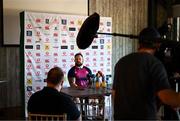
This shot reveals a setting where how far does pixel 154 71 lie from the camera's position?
2.05 meters

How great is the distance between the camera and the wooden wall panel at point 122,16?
7.78 metres

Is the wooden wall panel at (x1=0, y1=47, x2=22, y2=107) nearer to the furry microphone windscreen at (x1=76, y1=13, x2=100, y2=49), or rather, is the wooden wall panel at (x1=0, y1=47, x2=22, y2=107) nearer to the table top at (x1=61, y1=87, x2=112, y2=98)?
the table top at (x1=61, y1=87, x2=112, y2=98)

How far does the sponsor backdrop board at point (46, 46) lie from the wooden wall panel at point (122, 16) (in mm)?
1094

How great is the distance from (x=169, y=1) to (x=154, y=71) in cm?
689

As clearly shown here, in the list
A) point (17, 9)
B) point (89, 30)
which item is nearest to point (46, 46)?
point (17, 9)

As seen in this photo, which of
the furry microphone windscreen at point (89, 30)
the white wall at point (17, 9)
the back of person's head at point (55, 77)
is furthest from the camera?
the white wall at point (17, 9)

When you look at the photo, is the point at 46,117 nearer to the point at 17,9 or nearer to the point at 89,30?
the point at 89,30

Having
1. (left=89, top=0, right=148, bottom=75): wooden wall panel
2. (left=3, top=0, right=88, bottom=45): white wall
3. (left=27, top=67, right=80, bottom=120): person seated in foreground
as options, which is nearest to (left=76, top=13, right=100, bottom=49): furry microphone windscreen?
(left=27, top=67, right=80, bottom=120): person seated in foreground

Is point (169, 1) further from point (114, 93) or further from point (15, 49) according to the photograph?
point (114, 93)

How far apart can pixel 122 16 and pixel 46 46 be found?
2.54 meters

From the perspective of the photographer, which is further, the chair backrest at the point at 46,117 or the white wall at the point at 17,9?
the white wall at the point at 17,9

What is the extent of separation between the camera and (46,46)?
642 centimetres

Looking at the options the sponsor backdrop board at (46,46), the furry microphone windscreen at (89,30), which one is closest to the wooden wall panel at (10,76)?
the sponsor backdrop board at (46,46)

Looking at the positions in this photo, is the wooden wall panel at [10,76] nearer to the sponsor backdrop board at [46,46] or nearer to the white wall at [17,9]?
the white wall at [17,9]
